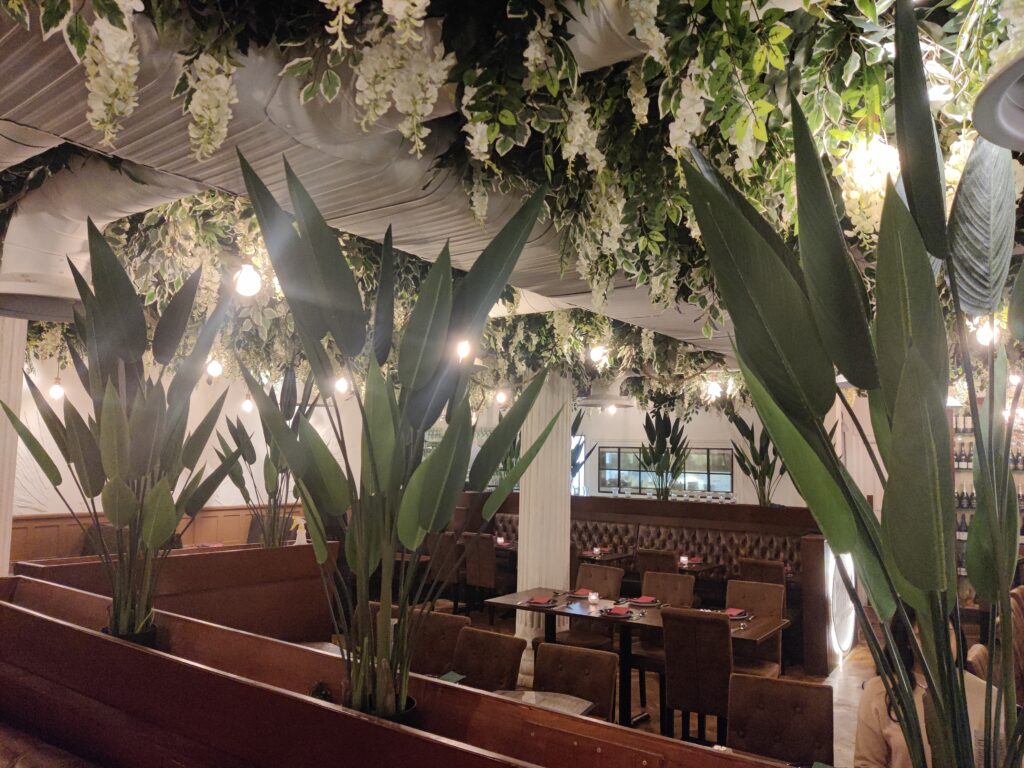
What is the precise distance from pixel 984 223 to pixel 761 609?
4584 millimetres

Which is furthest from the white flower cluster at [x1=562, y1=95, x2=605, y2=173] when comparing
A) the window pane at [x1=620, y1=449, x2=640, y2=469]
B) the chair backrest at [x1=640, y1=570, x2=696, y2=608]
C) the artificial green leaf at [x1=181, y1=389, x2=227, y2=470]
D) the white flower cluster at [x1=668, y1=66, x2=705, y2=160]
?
the window pane at [x1=620, y1=449, x2=640, y2=469]

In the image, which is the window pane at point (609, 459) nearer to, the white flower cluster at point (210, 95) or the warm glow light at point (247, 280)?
the warm glow light at point (247, 280)

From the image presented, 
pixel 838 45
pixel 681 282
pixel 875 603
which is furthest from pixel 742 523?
pixel 875 603

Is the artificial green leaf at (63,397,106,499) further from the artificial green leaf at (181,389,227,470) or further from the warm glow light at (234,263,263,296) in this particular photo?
the warm glow light at (234,263,263,296)

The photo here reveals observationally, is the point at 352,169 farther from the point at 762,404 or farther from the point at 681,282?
the point at 681,282

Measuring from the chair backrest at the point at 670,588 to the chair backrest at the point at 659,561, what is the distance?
76 centimetres

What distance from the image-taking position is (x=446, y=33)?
2.07m

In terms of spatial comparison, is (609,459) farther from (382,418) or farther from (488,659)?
(382,418)

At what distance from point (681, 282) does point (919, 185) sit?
10.8 feet

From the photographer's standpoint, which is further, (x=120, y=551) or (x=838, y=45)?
(x=120, y=551)

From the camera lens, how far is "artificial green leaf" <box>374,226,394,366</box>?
168 cm

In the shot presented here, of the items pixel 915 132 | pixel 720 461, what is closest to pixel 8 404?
pixel 915 132

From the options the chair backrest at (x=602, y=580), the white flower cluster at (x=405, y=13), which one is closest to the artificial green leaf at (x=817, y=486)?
the white flower cluster at (x=405, y=13)

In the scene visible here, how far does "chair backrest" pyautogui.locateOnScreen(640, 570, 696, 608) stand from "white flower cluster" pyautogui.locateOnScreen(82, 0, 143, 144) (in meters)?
4.97
